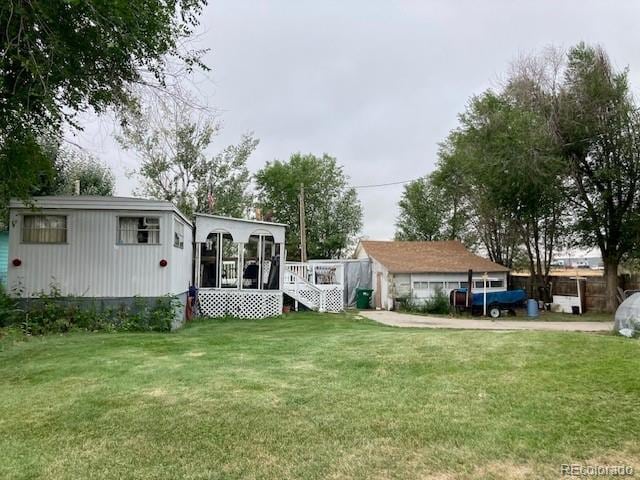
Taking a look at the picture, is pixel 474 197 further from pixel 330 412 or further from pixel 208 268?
pixel 330 412

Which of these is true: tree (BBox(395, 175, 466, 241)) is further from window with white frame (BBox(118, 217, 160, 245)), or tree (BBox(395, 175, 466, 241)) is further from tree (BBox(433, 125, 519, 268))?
window with white frame (BBox(118, 217, 160, 245))

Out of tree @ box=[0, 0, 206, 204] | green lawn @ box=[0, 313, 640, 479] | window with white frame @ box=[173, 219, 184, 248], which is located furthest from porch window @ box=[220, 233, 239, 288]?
green lawn @ box=[0, 313, 640, 479]

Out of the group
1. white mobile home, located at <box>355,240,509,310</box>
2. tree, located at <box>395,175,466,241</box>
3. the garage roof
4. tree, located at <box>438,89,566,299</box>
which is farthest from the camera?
tree, located at <box>395,175,466,241</box>

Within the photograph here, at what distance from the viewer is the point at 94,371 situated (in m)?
6.01

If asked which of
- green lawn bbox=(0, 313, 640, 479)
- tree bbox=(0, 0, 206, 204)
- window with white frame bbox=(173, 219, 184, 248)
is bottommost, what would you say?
green lawn bbox=(0, 313, 640, 479)

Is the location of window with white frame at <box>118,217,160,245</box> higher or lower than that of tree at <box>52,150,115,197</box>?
lower

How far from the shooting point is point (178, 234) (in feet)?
42.5

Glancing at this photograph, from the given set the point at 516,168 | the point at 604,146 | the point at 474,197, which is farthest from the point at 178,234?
the point at 474,197

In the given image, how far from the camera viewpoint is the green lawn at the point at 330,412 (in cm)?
325

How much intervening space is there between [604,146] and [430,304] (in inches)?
351

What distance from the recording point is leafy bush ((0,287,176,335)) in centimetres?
1066

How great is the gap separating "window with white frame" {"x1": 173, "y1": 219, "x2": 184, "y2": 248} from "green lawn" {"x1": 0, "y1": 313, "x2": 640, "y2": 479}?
5.44 metres

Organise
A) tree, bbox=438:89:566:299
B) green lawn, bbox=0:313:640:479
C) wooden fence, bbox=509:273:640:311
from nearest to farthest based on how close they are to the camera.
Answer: green lawn, bbox=0:313:640:479
tree, bbox=438:89:566:299
wooden fence, bbox=509:273:640:311

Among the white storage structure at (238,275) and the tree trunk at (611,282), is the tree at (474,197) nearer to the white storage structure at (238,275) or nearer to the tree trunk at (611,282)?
the tree trunk at (611,282)
